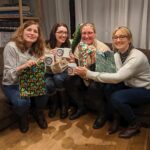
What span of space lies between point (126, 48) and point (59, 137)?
3.27ft

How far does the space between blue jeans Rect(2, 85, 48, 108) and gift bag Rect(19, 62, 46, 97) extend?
5 cm

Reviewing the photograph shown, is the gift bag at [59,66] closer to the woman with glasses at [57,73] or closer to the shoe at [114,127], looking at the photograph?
the woman with glasses at [57,73]

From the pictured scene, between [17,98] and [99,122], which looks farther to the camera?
[99,122]

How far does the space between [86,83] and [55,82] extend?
0.34 metres

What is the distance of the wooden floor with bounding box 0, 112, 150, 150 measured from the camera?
6.75 feet

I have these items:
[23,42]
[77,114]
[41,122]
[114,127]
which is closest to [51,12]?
[23,42]

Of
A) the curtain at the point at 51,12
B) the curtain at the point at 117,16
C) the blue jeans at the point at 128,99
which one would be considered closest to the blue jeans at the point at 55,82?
the blue jeans at the point at 128,99

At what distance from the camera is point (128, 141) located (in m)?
2.12

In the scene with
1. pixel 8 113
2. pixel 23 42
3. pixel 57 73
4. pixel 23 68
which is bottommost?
pixel 8 113

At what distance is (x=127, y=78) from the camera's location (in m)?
2.12

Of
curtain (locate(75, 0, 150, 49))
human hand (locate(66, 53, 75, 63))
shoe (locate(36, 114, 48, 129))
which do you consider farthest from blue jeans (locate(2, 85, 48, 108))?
curtain (locate(75, 0, 150, 49))

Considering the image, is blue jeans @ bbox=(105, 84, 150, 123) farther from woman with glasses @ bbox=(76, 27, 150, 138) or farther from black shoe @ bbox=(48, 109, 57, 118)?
black shoe @ bbox=(48, 109, 57, 118)

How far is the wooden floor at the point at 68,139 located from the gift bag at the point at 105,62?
1.87ft

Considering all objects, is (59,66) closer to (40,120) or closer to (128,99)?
(40,120)
